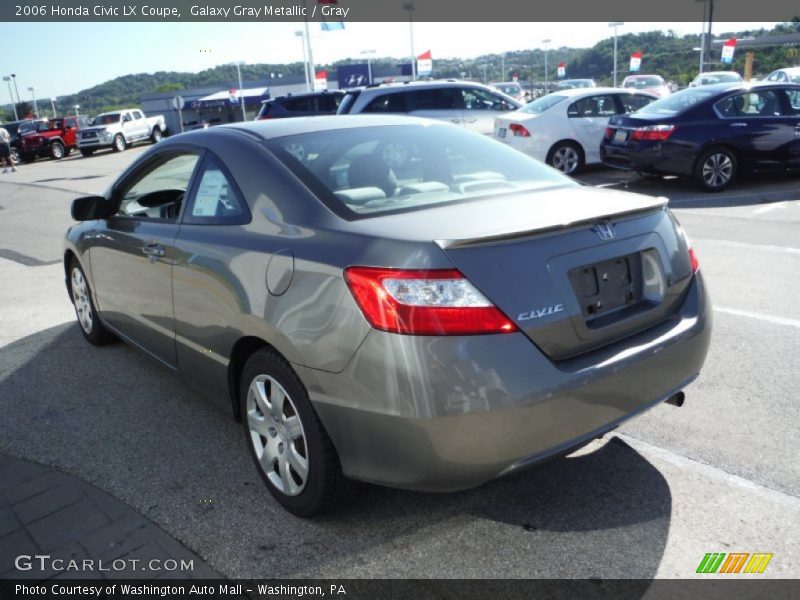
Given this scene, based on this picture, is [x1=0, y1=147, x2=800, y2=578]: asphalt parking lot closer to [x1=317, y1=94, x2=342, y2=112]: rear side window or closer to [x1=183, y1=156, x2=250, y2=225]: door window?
[x1=183, y1=156, x2=250, y2=225]: door window

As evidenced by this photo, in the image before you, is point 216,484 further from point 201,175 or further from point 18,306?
point 18,306

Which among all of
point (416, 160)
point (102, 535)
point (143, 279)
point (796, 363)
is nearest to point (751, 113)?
point (796, 363)

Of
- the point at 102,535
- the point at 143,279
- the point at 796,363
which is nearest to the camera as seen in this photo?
the point at 102,535

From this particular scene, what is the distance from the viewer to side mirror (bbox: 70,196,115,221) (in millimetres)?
4391

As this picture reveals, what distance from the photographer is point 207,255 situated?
10.8 feet

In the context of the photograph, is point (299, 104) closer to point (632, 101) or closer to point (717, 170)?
point (632, 101)

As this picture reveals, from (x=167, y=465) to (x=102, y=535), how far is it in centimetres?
60

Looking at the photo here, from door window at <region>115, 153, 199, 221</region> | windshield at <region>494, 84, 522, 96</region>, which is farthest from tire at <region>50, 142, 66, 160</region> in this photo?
door window at <region>115, 153, 199, 221</region>

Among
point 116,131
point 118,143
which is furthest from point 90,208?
point 118,143

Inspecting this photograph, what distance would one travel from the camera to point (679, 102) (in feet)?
36.7

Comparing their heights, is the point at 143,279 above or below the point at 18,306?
above

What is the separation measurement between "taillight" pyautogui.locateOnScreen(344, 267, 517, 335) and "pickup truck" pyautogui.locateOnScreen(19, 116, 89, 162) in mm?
34737

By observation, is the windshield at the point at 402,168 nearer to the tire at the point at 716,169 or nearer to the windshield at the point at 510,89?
the tire at the point at 716,169

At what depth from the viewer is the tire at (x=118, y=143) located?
3341 cm
